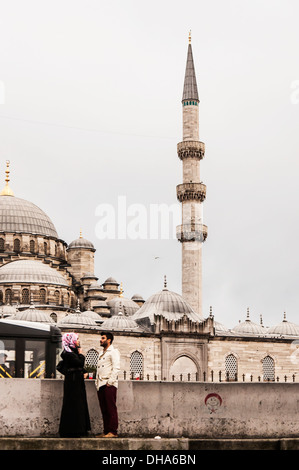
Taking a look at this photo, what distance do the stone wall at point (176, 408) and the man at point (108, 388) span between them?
41cm

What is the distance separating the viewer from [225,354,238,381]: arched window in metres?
53.6

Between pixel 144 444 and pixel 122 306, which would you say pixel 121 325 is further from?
pixel 144 444

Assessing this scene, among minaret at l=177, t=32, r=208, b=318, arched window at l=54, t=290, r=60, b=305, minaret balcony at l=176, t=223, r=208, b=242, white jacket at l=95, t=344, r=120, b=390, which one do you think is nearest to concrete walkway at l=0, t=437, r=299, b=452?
white jacket at l=95, t=344, r=120, b=390

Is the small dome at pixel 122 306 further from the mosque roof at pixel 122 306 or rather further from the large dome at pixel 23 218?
the large dome at pixel 23 218

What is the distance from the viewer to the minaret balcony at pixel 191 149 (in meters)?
59.7

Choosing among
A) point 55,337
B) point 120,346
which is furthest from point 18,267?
point 55,337

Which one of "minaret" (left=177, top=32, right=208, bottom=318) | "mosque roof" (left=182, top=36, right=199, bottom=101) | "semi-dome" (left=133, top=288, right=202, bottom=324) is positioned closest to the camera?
"semi-dome" (left=133, top=288, right=202, bottom=324)

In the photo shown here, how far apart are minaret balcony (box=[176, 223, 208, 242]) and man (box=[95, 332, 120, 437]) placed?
46834 mm

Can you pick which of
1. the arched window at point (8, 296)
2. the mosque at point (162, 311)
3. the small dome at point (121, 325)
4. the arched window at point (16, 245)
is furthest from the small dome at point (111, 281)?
the small dome at point (121, 325)

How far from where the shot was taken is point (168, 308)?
2132 inches

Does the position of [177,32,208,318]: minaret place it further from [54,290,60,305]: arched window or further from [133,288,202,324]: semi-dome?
[54,290,60,305]: arched window
